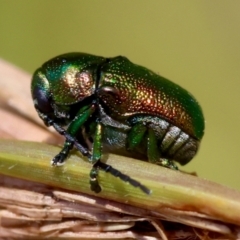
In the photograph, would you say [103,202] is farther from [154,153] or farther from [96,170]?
[154,153]

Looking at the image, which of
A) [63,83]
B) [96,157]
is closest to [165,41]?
[63,83]

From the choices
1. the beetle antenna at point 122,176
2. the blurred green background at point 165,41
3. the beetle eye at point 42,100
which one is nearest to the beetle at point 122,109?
the beetle eye at point 42,100

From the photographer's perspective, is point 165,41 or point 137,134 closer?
point 137,134

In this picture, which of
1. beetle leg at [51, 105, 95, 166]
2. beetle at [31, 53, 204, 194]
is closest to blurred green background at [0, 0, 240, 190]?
beetle at [31, 53, 204, 194]

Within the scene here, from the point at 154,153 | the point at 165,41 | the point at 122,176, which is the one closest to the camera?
the point at 122,176

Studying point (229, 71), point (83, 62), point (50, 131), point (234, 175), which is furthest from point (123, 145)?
point (229, 71)

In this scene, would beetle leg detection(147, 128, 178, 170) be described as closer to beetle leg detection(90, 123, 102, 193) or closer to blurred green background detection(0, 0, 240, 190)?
beetle leg detection(90, 123, 102, 193)
